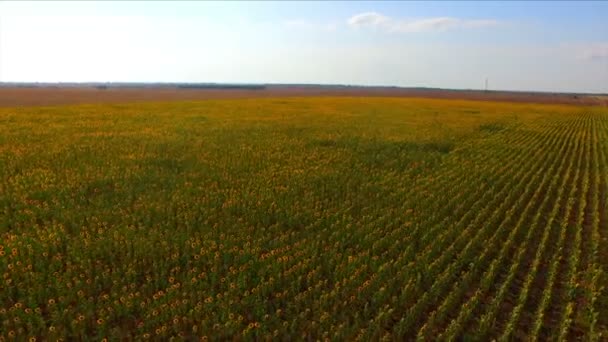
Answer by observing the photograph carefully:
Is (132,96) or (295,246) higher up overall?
(132,96)

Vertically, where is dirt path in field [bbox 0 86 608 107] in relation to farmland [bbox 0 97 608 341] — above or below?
above

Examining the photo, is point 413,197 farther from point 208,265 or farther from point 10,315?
point 10,315

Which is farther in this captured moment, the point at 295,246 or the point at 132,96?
the point at 132,96

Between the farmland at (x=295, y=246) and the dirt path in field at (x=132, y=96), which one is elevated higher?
the dirt path in field at (x=132, y=96)

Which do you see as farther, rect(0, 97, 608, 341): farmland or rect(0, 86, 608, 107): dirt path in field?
rect(0, 86, 608, 107): dirt path in field

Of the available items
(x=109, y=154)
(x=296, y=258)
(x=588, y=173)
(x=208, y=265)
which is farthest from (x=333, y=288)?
(x=588, y=173)

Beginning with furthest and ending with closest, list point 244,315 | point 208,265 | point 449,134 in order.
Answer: point 449,134 < point 208,265 < point 244,315

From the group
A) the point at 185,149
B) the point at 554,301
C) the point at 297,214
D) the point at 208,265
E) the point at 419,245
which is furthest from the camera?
the point at 185,149

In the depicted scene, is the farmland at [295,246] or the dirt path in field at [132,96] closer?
the farmland at [295,246]
